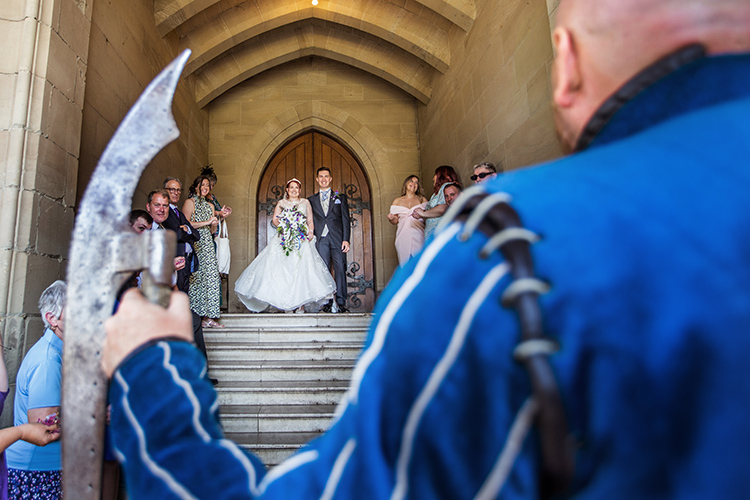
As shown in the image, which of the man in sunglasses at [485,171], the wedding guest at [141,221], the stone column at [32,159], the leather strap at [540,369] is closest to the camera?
the leather strap at [540,369]

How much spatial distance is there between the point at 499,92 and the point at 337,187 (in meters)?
3.64

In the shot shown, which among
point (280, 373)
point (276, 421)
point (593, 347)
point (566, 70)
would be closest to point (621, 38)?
point (566, 70)

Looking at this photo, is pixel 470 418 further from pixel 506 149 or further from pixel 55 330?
pixel 506 149

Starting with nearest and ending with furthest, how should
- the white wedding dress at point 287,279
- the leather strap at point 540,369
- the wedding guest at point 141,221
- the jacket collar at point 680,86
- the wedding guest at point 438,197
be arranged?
the leather strap at point 540,369 → the jacket collar at point 680,86 → the wedding guest at point 141,221 → the wedding guest at point 438,197 → the white wedding dress at point 287,279

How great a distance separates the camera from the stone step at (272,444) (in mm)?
2941

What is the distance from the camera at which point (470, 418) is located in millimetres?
299

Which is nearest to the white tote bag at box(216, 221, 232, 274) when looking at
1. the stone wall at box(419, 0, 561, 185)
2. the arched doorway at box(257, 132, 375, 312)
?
the arched doorway at box(257, 132, 375, 312)

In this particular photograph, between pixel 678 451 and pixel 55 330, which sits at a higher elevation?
pixel 55 330

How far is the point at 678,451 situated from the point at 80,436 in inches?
26.6

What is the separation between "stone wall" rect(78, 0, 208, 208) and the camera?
386cm

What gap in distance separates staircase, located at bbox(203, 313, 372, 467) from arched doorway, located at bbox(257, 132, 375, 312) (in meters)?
2.64

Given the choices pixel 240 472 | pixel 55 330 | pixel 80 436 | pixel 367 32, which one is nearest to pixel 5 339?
pixel 55 330

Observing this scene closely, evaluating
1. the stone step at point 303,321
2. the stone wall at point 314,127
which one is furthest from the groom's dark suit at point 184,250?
the stone wall at point 314,127

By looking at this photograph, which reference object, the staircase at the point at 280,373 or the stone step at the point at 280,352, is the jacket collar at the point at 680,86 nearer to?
the staircase at the point at 280,373
